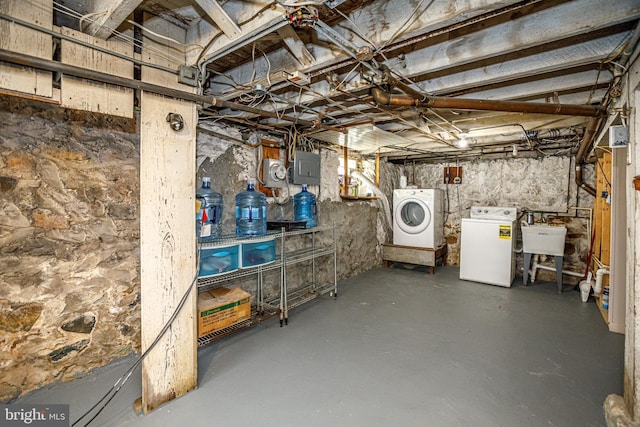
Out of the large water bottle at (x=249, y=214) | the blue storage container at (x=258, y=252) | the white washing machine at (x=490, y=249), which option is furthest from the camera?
the white washing machine at (x=490, y=249)

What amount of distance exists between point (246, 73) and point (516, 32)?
1589 millimetres

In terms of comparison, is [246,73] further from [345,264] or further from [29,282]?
[345,264]

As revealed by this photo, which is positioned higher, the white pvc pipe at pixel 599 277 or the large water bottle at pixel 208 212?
the large water bottle at pixel 208 212

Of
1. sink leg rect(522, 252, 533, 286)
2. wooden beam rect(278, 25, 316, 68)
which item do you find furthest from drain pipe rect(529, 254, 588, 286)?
wooden beam rect(278, 25, 316, 68)

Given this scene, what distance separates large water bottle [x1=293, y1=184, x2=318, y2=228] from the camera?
3328mm

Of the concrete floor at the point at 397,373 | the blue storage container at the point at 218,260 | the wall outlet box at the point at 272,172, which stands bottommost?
the concrete floor at the point at 397,373

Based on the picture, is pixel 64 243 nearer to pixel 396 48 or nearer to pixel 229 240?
pixel 229 240

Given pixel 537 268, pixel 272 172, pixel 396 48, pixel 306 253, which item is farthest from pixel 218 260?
pixel 537 268

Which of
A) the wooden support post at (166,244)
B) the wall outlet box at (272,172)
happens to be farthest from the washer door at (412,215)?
the wooden support post at (166,244)

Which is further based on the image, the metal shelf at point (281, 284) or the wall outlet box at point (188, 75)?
the metal shelf at point (281, 284)

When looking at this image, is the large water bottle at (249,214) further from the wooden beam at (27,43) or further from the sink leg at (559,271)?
the sink leg at (559,271)

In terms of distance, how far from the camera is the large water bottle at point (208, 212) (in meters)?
2.11

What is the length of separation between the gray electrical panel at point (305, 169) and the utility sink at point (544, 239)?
2.91m

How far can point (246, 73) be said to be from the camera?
6.54ft
